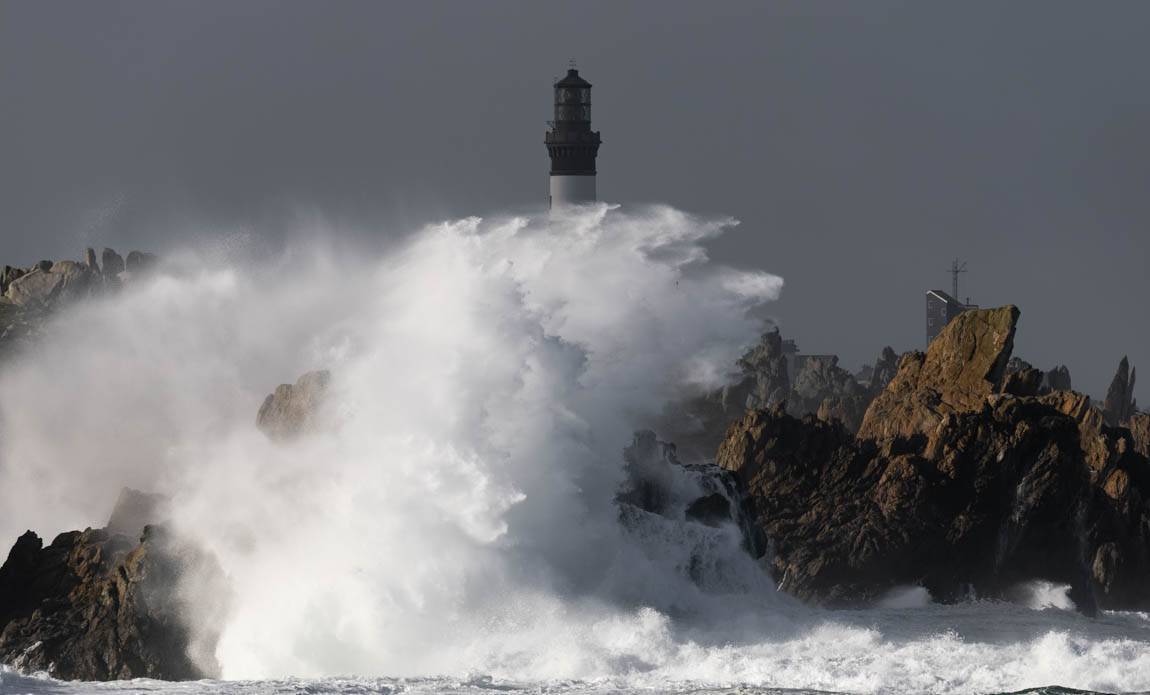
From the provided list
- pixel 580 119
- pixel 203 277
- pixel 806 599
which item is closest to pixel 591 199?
pixel 580 119

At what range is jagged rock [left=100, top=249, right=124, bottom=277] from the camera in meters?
81.4

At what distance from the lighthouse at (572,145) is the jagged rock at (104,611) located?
48.9 m

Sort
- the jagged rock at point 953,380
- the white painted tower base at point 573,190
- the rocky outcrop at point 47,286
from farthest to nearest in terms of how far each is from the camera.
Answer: the white painted tower base at point 573,190 < the rocky outcrop at point 47,286 < the jagged rock at point 953,380

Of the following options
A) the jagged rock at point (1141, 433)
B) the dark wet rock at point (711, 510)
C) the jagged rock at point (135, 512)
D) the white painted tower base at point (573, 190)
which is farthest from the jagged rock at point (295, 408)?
the white painted tower base at point (573, 190)

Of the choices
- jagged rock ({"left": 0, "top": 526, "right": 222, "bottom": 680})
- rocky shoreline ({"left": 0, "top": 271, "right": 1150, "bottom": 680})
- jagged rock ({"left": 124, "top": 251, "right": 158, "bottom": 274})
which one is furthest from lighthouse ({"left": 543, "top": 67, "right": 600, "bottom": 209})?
jagged rock ({"left": 0, "top": 526, "right": 222, "bottom": 680})

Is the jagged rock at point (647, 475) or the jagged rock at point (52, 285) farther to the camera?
the jagged rock at point (52, 285)

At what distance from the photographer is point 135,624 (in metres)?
48.0

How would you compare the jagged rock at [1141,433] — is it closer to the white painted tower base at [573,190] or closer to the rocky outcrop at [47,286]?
the white painted tower base at [573,190]

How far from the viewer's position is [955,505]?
5766cm

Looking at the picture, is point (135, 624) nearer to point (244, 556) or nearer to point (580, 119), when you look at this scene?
point (244, 556)

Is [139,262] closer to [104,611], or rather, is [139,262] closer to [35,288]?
[35,288]

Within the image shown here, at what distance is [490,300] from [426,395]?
347 centimetres

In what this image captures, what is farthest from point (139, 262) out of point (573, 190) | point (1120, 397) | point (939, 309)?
point (939, 309)

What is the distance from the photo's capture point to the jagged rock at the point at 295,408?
5288cm
